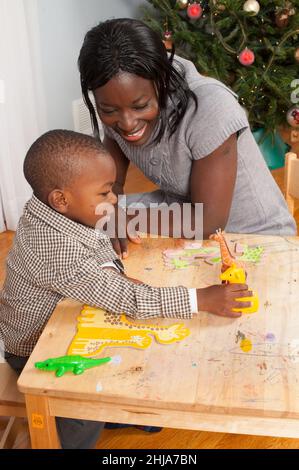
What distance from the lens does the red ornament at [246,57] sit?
3137mm

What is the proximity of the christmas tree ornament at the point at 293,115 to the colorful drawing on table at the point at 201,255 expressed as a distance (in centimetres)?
204

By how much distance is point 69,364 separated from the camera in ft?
3.53

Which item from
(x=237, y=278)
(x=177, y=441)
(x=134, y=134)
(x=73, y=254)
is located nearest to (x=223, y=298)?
(x=237, y=278)

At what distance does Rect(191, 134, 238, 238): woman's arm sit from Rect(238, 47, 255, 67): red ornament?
69.8 inches

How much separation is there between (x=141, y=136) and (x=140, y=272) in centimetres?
39

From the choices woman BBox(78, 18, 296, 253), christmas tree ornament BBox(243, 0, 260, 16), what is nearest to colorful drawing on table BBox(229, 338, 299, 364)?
woman BBox(78, 18, 296, 253)

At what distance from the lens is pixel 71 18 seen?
3314 millimetres

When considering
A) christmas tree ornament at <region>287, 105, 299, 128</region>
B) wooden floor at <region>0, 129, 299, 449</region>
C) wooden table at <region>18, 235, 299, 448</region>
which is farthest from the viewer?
christmas tree ornament at <region>287, 105, 299, 128</region>

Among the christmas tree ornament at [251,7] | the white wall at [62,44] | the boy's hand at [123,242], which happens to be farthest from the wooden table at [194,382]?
the white wall at [62,44]

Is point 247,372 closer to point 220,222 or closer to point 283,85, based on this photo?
point 220,222

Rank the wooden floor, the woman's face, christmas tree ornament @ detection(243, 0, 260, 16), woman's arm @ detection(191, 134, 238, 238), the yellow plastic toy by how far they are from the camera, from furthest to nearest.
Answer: christmas tree ornament @ detection(243, 0, 260, 16), the wooden floor, woman's arm @ detection(191, 134, 238, 238), the woman's face, the yellow plastic toy

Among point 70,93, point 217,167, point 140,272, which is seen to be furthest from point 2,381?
point 70,93

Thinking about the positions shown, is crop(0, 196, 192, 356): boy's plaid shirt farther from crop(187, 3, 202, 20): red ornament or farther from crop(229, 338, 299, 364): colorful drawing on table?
crop(187, 3, 202, 20): red ornament

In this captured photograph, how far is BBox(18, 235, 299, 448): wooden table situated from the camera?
3.29ft
